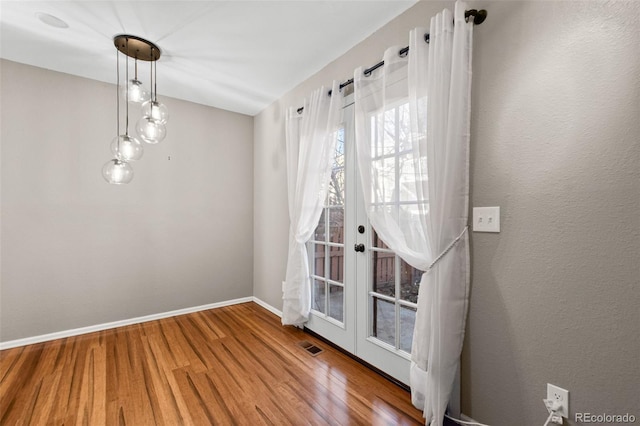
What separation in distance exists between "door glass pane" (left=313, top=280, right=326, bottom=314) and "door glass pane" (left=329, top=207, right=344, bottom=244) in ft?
1.65

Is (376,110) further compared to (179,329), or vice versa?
(179,329)

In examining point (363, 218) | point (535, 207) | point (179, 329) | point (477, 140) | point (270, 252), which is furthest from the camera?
point (270, 252)

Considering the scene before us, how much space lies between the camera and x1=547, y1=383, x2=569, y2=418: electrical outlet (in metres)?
1.29

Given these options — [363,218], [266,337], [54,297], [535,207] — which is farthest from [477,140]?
[54,297]

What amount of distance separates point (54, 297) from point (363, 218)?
306 cm

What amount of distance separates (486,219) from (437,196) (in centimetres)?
28

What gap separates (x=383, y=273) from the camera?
2.16 m

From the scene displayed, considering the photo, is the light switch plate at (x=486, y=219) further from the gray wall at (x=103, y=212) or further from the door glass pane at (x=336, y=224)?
the gray wall at (x=103, y=212)

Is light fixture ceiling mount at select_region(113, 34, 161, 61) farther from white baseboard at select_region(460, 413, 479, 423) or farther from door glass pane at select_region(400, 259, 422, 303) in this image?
white baseboard at select_region(460, 413, 479, 423)

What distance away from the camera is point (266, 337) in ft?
9.10

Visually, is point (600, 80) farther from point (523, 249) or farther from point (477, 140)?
point (523, 249)

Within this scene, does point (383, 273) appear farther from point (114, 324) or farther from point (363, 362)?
point (114, 324)

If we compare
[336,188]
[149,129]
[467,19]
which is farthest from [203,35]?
[467,19]

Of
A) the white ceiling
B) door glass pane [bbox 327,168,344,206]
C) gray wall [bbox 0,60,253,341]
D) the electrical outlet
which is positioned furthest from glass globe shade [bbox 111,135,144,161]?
the electrical outlet
